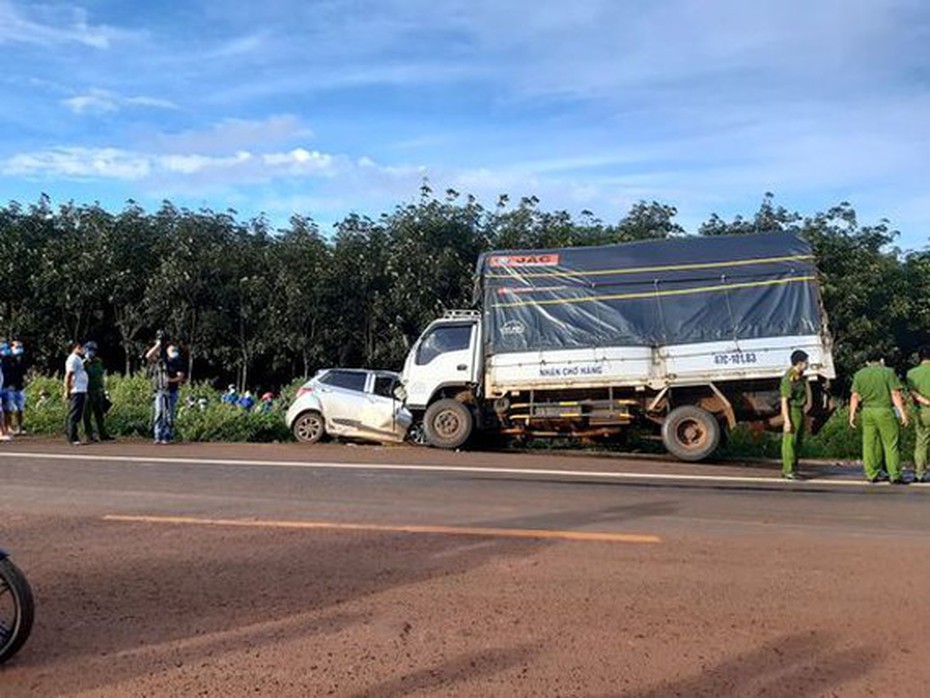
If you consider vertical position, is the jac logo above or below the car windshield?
above

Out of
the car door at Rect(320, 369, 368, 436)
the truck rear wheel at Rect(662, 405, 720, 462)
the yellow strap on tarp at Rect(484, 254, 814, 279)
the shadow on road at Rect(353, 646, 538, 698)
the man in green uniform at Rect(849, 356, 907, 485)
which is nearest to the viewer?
the shadow on road at Rect(353, 646, 538, 698)

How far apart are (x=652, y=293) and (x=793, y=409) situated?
3.07m

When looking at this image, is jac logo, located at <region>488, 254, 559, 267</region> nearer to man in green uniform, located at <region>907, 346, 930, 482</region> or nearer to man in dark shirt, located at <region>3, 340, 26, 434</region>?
man in green uniform, located at <region>907, 346, 930, 482</region>

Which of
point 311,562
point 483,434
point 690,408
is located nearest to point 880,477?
point 690,408

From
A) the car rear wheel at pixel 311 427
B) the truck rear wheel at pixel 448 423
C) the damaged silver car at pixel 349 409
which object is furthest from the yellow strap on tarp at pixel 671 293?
the car rear wheel at pixel 311 427

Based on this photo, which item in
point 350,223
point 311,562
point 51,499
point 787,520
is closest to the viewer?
point 311,562

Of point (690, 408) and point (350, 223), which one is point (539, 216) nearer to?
point (350, 223)

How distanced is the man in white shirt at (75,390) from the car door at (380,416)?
16.0 feet

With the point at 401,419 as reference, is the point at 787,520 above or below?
below

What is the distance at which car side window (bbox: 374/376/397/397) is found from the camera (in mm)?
16359

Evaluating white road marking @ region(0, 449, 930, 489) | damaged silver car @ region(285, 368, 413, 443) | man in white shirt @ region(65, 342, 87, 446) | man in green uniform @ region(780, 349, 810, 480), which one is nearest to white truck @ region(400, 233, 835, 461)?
man in green uniform @ region(780, 349, 810, 480)

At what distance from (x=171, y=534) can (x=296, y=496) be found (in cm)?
215

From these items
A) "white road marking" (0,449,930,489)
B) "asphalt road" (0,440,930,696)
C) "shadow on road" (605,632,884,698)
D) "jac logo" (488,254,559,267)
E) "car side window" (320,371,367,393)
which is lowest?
"shadow on road" (605,632,884,698)

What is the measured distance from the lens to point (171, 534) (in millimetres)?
7449
